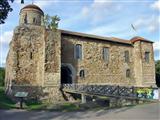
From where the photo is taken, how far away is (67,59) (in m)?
30.5

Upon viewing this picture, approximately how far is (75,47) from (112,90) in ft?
28.5

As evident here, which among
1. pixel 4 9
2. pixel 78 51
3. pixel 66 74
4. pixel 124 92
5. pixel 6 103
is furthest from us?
pixel 78 51

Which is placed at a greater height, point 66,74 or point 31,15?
point 31,15

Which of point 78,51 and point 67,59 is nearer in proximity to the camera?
point 67,59

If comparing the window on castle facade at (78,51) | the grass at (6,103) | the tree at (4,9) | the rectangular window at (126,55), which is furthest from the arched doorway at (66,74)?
the tree at (4,9)

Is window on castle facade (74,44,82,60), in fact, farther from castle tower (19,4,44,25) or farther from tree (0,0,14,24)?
tree (0,0,14,24)

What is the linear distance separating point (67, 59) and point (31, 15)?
1083 cm

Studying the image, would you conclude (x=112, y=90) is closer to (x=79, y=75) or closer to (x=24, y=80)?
(x=79, y=75)

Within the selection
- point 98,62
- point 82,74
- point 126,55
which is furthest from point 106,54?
point 82,74

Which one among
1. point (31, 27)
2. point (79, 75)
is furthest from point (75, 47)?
point (31, 27)

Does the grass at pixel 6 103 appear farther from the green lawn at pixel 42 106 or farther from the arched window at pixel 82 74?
the arched window at pixel 82 74

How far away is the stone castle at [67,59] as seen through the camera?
27.8 m

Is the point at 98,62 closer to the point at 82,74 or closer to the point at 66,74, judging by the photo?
the point at 82,74

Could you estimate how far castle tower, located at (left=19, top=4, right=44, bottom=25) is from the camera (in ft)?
120
